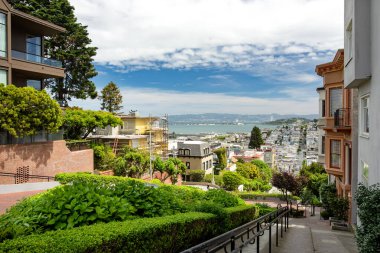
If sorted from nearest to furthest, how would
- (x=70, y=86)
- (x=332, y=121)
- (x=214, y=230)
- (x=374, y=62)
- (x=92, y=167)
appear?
(x=214, y=230) < (x=374, y=62) < (x=332, y=121) < (x=92, y=167) < (x=70, y=86)

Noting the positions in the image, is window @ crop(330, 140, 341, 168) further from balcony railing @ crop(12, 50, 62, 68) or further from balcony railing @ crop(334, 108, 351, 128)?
balcony railing @ crop(12, 50, 62, 68)

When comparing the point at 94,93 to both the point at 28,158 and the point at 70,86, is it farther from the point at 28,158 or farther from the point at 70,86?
the point at 28,158

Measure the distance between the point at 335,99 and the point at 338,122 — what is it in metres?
2.42

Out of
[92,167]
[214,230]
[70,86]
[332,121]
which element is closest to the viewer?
[214,230]

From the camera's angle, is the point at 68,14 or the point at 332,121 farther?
the point at 68,14

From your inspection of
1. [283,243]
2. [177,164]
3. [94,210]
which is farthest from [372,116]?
[177,164]

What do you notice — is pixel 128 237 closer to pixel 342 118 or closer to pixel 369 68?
pixel 369 68

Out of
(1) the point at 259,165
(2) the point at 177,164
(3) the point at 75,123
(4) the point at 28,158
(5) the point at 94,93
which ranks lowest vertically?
(1) the point at 259,165

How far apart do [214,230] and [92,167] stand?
22053mm

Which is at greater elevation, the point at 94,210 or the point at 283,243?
the point at 94,210

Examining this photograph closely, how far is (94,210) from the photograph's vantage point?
20.5ft

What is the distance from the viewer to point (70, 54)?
41.2 m

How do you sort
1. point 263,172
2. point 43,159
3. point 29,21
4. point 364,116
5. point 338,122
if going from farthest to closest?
point 263,172 < point 29,21 < point 43,159 < point 338,122 < point 364,116

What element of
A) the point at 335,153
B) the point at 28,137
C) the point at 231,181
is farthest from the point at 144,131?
the point at 335,153
